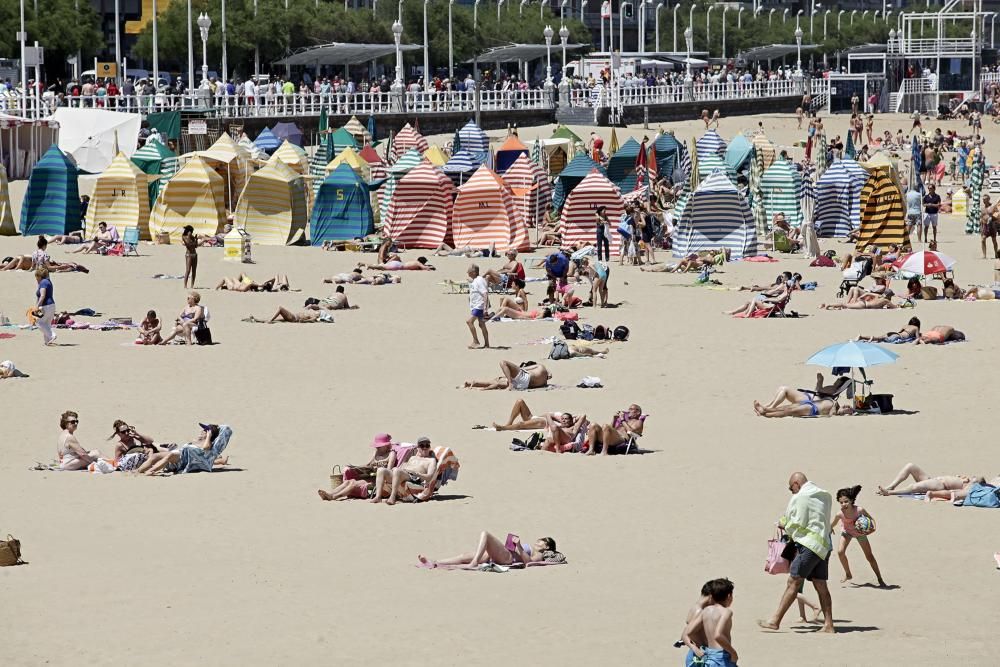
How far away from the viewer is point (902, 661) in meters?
8.93

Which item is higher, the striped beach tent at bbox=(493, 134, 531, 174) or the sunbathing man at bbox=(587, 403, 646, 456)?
the striped beach tent at bbox=(493, 134, 531, 174)

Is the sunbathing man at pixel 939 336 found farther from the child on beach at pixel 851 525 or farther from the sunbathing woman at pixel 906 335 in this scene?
the child on beach at pixel 851 525

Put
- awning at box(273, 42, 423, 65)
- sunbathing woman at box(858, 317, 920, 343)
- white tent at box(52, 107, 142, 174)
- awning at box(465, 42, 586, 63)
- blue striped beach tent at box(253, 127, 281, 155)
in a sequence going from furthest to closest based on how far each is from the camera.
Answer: awning at box(465, 42, 586, 63) → awning at box(273, 42, 423, 65) → blue striped beach tent at box(253, 127, 281, 155) → white tent at box(52, 107, 142, 174) → sunbathing woman at box(858, 317, 920, 343)

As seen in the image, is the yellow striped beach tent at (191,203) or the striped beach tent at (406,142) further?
the striped beach tent at (406,142)

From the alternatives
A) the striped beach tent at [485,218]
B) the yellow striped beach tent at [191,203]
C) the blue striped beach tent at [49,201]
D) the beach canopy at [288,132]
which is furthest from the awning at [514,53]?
the blue striped beach tent at [49,201]

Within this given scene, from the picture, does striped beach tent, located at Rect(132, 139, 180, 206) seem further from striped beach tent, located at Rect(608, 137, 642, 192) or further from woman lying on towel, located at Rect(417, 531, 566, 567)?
woman lying on towel, located at Rect(417, 531, 566, 567)

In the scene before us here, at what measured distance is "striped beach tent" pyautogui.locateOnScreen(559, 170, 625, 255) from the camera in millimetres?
28359

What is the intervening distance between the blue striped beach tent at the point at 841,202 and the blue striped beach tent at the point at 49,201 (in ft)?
38.1

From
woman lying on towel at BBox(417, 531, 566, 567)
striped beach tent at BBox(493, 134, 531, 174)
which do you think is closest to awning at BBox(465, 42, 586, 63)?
striped beach tent at BBox(493, 134, 531, 174)

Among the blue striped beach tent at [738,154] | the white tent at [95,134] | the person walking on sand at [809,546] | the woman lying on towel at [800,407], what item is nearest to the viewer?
the person walking on sand at [809,546]

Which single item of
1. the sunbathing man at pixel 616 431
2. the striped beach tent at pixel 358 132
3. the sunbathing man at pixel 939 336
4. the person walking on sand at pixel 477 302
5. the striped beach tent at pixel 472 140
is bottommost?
the sunbathing man at pixel 616 431

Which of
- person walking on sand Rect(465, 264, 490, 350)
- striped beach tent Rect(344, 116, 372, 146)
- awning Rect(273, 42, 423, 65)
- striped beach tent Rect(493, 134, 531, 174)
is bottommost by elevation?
person walking on sand Rect(465, 264, 490, 350)

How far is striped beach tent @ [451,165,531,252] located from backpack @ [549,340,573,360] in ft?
33.3

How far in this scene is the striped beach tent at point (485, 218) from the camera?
2845 cm
